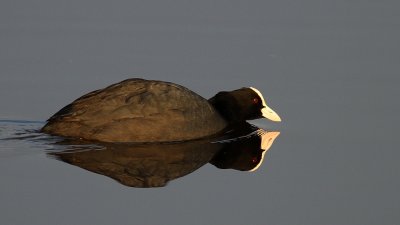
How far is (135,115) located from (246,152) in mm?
1210

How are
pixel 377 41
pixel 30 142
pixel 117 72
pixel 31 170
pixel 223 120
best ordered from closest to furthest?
pixel 31 170 → pixel 30 142 → pixel 223 120 → pixel 117 72 → pixel 377 41

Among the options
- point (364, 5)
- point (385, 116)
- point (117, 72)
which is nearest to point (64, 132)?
point (117, 72)

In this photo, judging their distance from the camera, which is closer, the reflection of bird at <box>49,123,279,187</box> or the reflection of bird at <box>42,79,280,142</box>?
the reflection of bird at <box>49,123,279,187</box>

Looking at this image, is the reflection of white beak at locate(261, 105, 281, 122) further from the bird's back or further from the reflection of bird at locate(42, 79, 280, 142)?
the bird's back

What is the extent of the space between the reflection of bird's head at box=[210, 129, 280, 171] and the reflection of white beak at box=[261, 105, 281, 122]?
171 mm

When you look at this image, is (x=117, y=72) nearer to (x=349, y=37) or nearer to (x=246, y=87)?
(x=246, y=87)

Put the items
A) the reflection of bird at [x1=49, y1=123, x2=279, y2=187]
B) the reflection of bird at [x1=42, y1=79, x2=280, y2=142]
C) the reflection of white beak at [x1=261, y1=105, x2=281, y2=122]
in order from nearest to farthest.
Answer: the reflection of bird at [x1=49, y1=123, x2=279, y2=187], the reflection of bird at [x1=42, y1=79, x2=280, y2=142], the reflection of white beak at [x1=261, y1=105, x2=281, y2=122]

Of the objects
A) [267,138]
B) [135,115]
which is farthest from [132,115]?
[267,138]

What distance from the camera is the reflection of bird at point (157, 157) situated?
34.8 ft

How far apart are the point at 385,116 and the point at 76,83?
3617 mm

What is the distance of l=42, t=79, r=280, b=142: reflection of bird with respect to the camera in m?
11.8

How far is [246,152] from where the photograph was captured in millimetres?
11859

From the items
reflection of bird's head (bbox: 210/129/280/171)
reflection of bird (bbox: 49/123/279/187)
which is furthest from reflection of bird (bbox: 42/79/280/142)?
reflection of bird's head (bbox: 210/129/280/171)

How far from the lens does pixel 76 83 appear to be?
13398 mm
